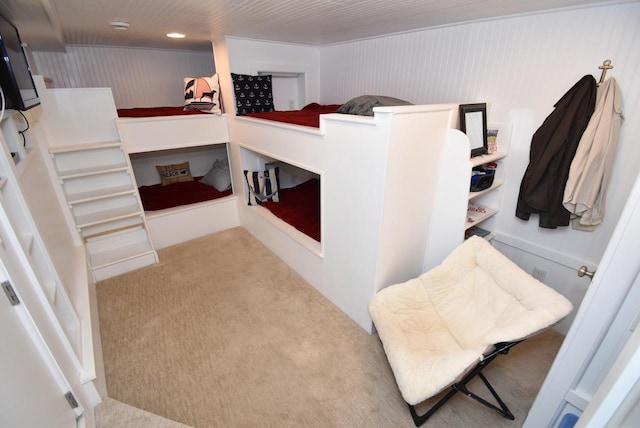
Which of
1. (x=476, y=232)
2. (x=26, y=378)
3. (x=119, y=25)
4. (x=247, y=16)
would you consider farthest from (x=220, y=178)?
(x=476, y=232)

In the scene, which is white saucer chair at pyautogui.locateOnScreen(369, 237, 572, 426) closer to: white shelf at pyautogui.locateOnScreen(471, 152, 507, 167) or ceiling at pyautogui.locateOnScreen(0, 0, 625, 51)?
white shelf at pyautogui.locateOnScreen(471, 152, 507, 167)

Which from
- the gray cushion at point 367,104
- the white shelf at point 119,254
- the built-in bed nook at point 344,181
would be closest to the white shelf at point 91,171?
the built-in bed nook at point 344,181

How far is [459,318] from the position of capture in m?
1.74

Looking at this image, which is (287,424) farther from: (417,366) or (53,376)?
(53,376)

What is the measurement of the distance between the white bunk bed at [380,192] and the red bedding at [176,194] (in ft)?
5.10

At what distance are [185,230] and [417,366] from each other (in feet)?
9.54

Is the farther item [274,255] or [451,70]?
[274,255]

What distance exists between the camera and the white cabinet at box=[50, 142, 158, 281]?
8.46ft

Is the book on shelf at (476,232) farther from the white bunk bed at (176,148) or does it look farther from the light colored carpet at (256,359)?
the white bunk bed at (176,148)

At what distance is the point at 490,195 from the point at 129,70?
435cm

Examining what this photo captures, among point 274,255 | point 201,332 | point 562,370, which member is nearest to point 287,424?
point 201,332

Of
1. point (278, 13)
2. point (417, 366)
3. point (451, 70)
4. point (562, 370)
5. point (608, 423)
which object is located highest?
point (278, 13)

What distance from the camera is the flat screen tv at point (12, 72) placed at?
137 cm

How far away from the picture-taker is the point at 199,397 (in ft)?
5.53
